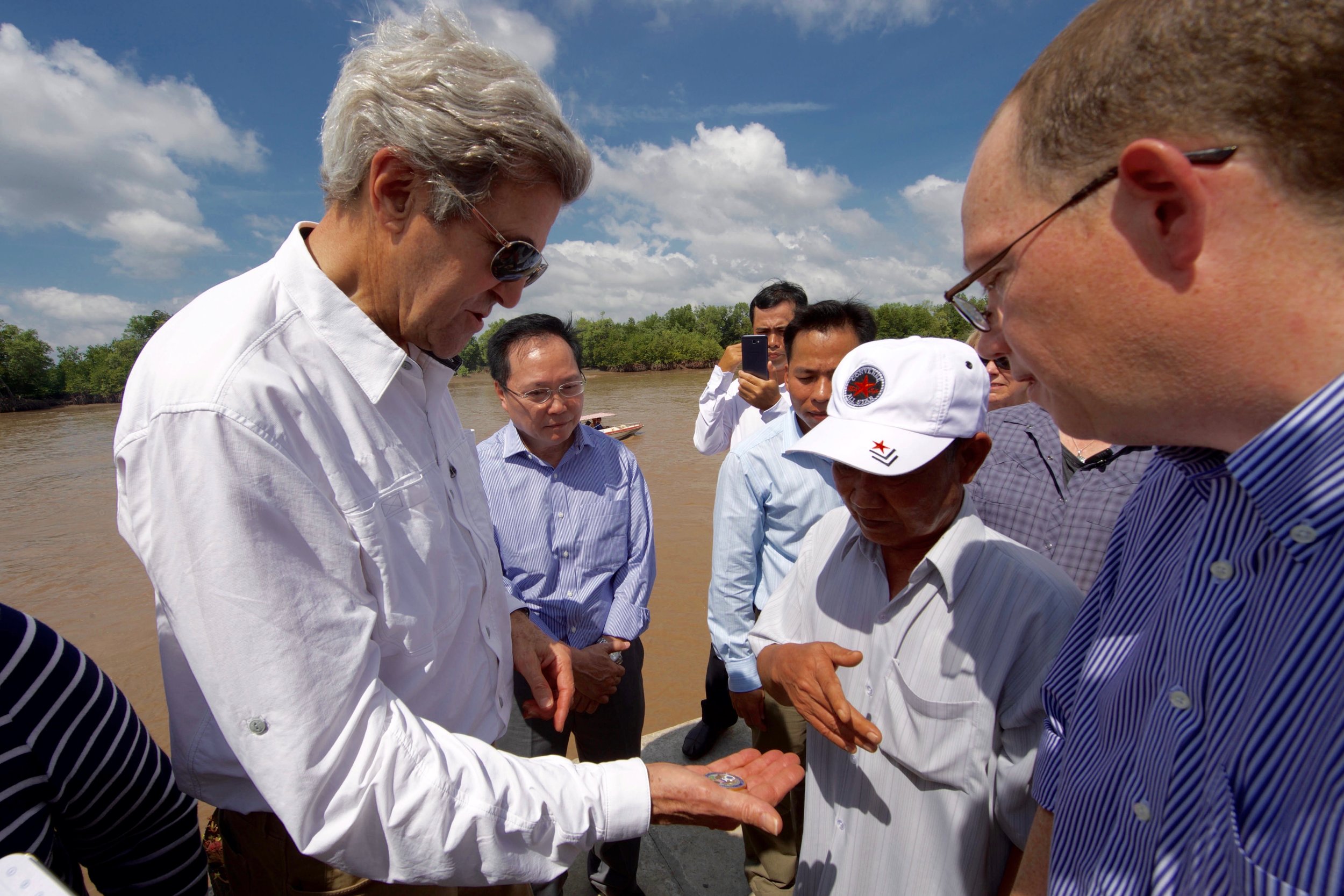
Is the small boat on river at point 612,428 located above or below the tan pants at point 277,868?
above

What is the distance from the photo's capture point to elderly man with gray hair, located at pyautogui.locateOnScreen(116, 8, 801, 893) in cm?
108

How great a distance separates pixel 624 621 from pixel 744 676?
66cm

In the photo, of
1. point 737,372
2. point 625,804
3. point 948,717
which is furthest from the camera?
point 737,372

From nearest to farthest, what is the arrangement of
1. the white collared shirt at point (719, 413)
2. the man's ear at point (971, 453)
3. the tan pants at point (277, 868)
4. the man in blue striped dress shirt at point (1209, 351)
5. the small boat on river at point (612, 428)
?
1. the man in blue striped dress shirt at point (1209, 351)
2. the tan pants at point (277, 868)
3. the man's ear at point (971, 453)
4. the white collared shirt at point (719, 413)
5. the small boat on river at point (612, 428)

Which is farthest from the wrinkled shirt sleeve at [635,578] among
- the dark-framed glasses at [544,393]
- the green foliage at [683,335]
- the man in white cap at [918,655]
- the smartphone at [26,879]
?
the green foliage at [683,335]

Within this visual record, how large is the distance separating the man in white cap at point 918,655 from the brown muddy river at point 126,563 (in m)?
3.45

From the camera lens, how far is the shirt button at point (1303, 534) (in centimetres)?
73

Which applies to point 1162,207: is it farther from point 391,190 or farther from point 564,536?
point 564,536

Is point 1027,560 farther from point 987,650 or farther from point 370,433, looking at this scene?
point 370,433

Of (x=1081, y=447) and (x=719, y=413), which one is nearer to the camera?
(x=1081, y=447)

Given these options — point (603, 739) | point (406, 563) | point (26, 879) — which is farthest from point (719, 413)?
point (26, 879)

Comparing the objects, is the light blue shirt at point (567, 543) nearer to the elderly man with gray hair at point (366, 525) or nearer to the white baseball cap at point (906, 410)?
the elderly man with gray hair at point (366, 525)

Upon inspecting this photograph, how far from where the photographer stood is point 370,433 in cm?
136

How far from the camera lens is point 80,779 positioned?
1.13 meters
